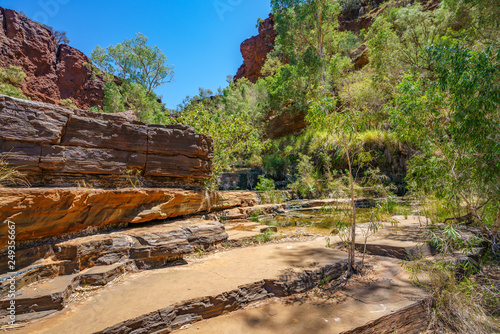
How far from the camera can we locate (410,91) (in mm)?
4887

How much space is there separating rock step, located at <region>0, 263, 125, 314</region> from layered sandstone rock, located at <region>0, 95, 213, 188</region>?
1.62 m

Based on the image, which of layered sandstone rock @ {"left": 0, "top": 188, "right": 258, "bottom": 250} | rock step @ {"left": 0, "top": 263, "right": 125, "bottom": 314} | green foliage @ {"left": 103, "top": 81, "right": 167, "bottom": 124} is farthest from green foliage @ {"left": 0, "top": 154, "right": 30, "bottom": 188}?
green foliage @ {"left": 103, "top": 81, "right": 167, "bottom": 124}

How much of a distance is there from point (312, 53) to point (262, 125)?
27.3 feet

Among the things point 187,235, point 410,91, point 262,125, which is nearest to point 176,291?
point 187,235

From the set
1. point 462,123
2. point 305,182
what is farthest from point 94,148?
point 305,182

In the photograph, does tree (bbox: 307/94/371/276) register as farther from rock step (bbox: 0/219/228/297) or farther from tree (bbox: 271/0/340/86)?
tree (bbox: 271/0/340/86)

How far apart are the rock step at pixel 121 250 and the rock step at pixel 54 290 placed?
0.28 feet

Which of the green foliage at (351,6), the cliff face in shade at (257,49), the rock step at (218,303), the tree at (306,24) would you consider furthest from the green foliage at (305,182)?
the cliff face in shade at (257,49)

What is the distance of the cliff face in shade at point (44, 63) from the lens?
84.5 ft

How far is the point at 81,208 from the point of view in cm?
360

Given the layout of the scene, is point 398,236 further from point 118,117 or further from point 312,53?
point 312,53

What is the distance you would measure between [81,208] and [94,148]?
1103 millimetres

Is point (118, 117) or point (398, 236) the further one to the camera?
point (398, 236)

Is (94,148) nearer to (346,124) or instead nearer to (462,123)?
(346,124)
